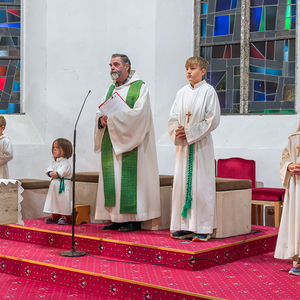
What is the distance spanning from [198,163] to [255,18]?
427 cm

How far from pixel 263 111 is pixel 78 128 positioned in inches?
130

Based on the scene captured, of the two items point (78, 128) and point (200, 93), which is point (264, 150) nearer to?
point (200, 93)

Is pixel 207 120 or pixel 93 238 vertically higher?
pixel 207 120

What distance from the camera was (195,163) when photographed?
5195 mm

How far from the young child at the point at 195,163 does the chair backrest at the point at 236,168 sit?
2279 millimetres

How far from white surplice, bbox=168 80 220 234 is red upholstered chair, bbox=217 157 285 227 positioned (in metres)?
1.90

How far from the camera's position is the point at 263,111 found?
8.20m

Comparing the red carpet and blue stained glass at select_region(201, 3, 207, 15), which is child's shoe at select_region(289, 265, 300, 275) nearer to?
the red carpet

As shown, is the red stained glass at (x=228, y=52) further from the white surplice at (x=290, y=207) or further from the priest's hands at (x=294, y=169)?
the priest's hands at (x=294, y=169)

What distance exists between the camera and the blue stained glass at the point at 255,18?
27.3ft

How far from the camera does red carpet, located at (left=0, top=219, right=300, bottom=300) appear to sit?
4.03 metres

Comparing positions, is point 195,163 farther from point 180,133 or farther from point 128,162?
point 128,162

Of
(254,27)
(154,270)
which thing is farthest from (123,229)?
(254,27)

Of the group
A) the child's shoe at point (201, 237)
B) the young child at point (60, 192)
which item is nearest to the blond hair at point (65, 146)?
the young child at point (60, 192)
